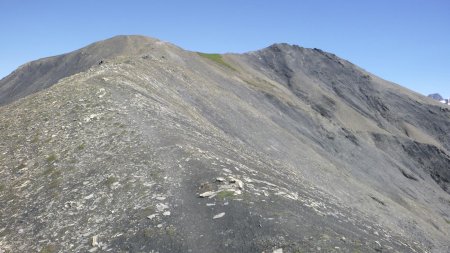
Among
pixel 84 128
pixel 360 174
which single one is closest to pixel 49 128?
pixel 84 128

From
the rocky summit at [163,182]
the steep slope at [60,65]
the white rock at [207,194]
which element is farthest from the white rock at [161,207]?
the steep slope at [60,65]

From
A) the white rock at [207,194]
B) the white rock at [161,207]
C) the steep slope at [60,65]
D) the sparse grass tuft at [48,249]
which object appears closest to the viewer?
the sparse grass tuft at [48,249]

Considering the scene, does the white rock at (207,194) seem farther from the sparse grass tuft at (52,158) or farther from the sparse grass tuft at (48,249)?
the sparse grass tuft at (52,158)

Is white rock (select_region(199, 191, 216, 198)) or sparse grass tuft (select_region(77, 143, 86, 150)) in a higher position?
sparse grass tuft (select_region(77, 143, 86, 150))

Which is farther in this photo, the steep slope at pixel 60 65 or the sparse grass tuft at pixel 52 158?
the steep slope at pixel 60 65

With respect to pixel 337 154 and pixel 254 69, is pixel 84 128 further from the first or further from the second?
pixel 254 69

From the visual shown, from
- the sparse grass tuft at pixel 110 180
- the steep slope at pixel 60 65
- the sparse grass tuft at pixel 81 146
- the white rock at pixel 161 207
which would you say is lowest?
the white rock at pixel 161 207

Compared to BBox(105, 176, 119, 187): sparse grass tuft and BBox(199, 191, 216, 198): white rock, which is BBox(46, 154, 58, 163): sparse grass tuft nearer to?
BBox(105, 176, 119, 187): sparse grass tuft

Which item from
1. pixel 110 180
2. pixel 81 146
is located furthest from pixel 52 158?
pixel 110 180

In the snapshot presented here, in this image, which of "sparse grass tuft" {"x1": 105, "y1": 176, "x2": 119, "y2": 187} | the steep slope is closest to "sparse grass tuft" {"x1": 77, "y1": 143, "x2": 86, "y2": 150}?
"sparse grass tuft" {"x1": 105, "y1": 176, "x2": 119, "y2": 187}

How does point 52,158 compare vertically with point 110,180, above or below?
above

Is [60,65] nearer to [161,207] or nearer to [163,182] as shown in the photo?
[163,182]

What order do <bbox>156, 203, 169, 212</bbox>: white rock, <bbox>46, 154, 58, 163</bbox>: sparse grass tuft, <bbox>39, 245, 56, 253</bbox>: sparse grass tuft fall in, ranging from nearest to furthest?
<bbox>39, 245, 56, 253</bbox>: sparse grass tuft < <bbox>156, 203, 169, 212</bbox>: white rock < <bbox>46, 154, 58, 163</bbox>: sparse grass tuft

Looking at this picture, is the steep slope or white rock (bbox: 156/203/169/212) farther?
the steep slope
